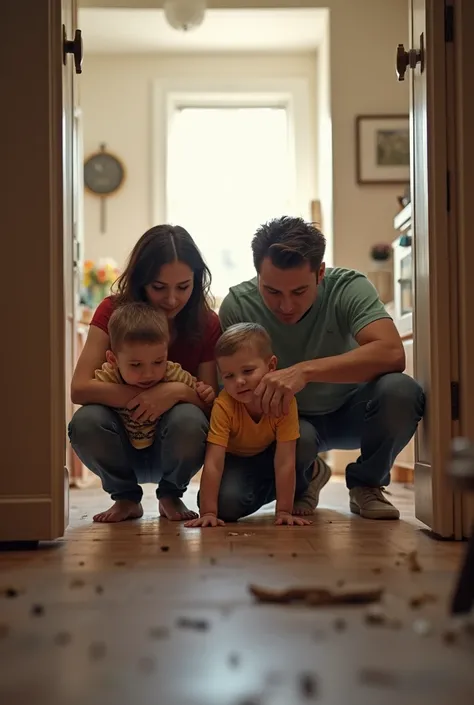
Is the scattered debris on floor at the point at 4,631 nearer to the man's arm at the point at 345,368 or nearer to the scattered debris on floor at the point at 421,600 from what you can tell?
the scattered debris on floor at the point at 421,600

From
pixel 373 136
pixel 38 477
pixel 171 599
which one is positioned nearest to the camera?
pixel 171 599

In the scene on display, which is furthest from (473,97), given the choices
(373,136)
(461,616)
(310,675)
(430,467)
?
(373,136)

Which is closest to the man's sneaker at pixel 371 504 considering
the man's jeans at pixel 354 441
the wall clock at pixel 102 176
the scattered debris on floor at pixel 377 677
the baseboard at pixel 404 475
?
the man's jeans at pixel 354 441

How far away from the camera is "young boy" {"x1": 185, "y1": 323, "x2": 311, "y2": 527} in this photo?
211 cm

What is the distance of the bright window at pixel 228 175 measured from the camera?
570 centimetres

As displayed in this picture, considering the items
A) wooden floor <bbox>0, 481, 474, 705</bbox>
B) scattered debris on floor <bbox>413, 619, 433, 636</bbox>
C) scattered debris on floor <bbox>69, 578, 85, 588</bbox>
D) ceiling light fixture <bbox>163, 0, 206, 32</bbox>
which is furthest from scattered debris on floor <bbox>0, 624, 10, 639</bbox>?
ceiling light fixture <bbox>163, 0, 206, 32</bbox>

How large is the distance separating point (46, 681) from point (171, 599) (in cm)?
39

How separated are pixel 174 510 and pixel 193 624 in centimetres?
127

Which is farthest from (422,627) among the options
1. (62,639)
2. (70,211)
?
(70,211)

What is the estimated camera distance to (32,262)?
1.83 metres

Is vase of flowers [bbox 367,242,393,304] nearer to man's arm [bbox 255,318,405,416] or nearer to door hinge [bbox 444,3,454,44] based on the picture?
man's arm [bbox 255,318,405,416]

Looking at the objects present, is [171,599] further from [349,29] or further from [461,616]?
[349,29]

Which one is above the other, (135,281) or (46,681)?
(135,281)

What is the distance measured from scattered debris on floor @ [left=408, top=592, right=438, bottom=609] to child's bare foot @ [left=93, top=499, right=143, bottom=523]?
1.25 meters
